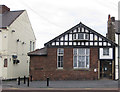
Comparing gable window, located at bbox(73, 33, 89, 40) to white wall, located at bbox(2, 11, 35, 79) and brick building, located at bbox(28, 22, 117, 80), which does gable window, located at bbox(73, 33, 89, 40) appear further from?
white wall, located at bbox(2, 11, 35, 79)

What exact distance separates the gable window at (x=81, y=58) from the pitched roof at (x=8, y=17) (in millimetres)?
9941

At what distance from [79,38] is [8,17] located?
454 inches

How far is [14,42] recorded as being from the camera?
3178 cm

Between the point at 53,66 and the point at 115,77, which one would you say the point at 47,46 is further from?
the point at 115,77

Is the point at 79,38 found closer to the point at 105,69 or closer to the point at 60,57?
the point at 60,57

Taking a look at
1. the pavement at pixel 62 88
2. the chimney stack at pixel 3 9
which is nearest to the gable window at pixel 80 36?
the pavement at pixel 62 88

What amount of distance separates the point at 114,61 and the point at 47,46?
8.44m

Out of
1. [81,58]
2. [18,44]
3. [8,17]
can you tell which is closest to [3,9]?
[8,17]

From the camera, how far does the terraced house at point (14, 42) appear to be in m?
29.3

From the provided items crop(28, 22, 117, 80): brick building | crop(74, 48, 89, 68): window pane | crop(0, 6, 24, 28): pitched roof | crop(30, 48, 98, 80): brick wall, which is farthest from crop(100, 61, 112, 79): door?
crop(0, 6, 24, 28): pitched roof

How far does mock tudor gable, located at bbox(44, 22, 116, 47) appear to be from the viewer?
27719mm

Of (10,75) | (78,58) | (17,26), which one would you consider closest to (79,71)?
(78,58)

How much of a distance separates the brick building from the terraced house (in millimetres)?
3821

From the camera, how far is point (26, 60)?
121ft
